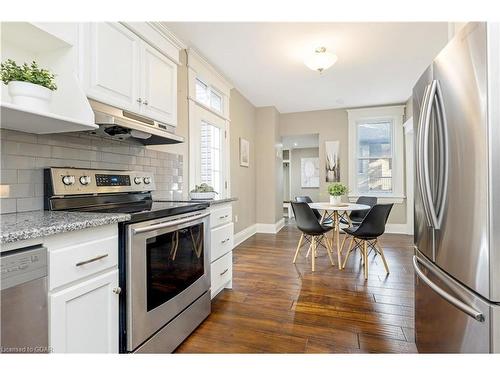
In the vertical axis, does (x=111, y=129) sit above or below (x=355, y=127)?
below

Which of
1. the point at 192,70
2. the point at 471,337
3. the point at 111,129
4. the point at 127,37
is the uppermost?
the point at 192,70

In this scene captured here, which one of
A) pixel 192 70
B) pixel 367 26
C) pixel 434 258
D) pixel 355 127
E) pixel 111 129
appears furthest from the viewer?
pixel 355 127

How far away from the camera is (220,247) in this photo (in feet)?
7.95

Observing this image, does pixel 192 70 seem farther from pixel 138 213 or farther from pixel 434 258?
pixel 434 258

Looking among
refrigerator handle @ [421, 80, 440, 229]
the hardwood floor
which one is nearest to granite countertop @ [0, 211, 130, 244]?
the hardwood floor

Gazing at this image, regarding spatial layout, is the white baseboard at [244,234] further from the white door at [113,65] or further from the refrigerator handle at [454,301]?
the refrigerator handle at [454,301]

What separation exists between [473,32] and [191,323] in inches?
84.6

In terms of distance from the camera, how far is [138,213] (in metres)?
1.38

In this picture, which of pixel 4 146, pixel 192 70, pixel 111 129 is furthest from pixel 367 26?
pixel 4 146

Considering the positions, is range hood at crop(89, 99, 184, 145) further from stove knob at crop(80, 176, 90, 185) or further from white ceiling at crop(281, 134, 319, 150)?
white ceiling at crop(281, 134, 319, 150)

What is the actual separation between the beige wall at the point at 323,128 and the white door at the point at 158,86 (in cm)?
419

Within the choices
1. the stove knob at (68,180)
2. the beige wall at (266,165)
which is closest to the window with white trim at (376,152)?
the beige wall at (266,165)

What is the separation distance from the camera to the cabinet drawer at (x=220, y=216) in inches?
90.7

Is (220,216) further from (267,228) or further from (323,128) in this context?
(323,128)
